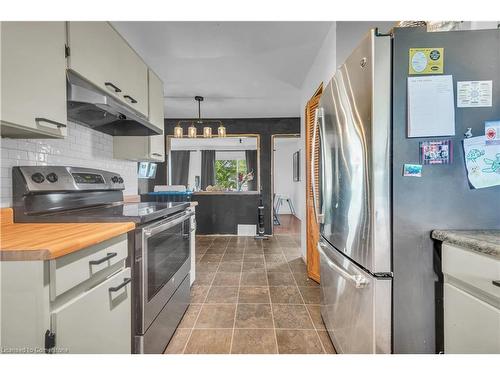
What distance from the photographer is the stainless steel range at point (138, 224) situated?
3.99 feet

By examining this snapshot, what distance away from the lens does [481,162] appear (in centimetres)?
102

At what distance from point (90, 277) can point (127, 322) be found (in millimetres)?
388

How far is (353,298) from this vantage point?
1221 millimetres

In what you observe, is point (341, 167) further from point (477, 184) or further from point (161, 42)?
point (161, 42)

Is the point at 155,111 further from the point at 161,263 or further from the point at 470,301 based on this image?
the point at 470,301

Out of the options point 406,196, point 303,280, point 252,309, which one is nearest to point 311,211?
point 303,280

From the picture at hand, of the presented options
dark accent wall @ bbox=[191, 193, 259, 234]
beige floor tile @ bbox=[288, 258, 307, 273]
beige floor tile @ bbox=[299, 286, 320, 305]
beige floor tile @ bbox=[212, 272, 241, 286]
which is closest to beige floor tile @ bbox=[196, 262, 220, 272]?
beige floor tile @ bbox=[212, 272, 241, 286]

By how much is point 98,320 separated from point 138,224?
428 mm

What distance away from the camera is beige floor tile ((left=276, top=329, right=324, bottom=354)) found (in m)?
1.52

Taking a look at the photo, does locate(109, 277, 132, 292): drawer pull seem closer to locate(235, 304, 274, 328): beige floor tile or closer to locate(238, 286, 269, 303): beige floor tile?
locate(235, 304, 274, 328): beige floor tile

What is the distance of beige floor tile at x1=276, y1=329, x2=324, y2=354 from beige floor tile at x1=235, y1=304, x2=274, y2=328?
0.49 feet

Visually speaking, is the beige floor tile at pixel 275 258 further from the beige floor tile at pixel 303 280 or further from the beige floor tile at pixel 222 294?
the beige floor tile at pixel 222 294

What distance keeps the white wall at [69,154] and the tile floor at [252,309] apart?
130 cm

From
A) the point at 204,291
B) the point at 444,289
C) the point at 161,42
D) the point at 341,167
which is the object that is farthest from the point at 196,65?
the point at 444,289
